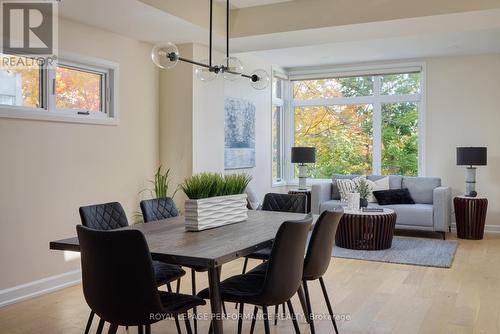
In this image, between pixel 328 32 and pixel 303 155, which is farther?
pixel 303 155

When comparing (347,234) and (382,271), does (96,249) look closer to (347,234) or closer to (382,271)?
(382,271)

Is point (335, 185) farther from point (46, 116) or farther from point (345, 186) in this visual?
point (46, 116)

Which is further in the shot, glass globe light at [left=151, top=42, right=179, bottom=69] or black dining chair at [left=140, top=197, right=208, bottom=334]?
black dining chair at [left=140, top=197, right=208, bottom=334]

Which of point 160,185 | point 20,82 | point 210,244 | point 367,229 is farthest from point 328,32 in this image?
point 210,244

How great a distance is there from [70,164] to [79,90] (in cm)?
77

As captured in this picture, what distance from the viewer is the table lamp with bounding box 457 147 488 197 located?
6.70 metres

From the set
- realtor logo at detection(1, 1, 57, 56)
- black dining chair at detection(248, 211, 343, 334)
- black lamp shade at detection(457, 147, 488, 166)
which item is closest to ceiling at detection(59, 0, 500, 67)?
realtor logo at detection(1, 1, 57, 56)

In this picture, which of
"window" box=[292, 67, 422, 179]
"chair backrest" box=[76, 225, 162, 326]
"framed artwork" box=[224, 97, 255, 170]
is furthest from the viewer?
"window" box=[292, 67, 422, 179]

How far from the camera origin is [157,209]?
3686mm

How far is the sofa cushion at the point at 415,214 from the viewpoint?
6.68 meters

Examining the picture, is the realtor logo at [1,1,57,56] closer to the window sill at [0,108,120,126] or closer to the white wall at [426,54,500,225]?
the window sill at [0,108,120,126]

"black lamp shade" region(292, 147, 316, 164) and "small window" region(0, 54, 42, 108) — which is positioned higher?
"small window" region(0, 54, 42, 108)

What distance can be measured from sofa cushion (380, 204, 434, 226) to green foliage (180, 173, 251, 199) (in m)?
4.18

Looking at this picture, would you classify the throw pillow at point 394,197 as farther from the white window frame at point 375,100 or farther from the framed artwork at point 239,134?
the framed artwork at point 239,134
